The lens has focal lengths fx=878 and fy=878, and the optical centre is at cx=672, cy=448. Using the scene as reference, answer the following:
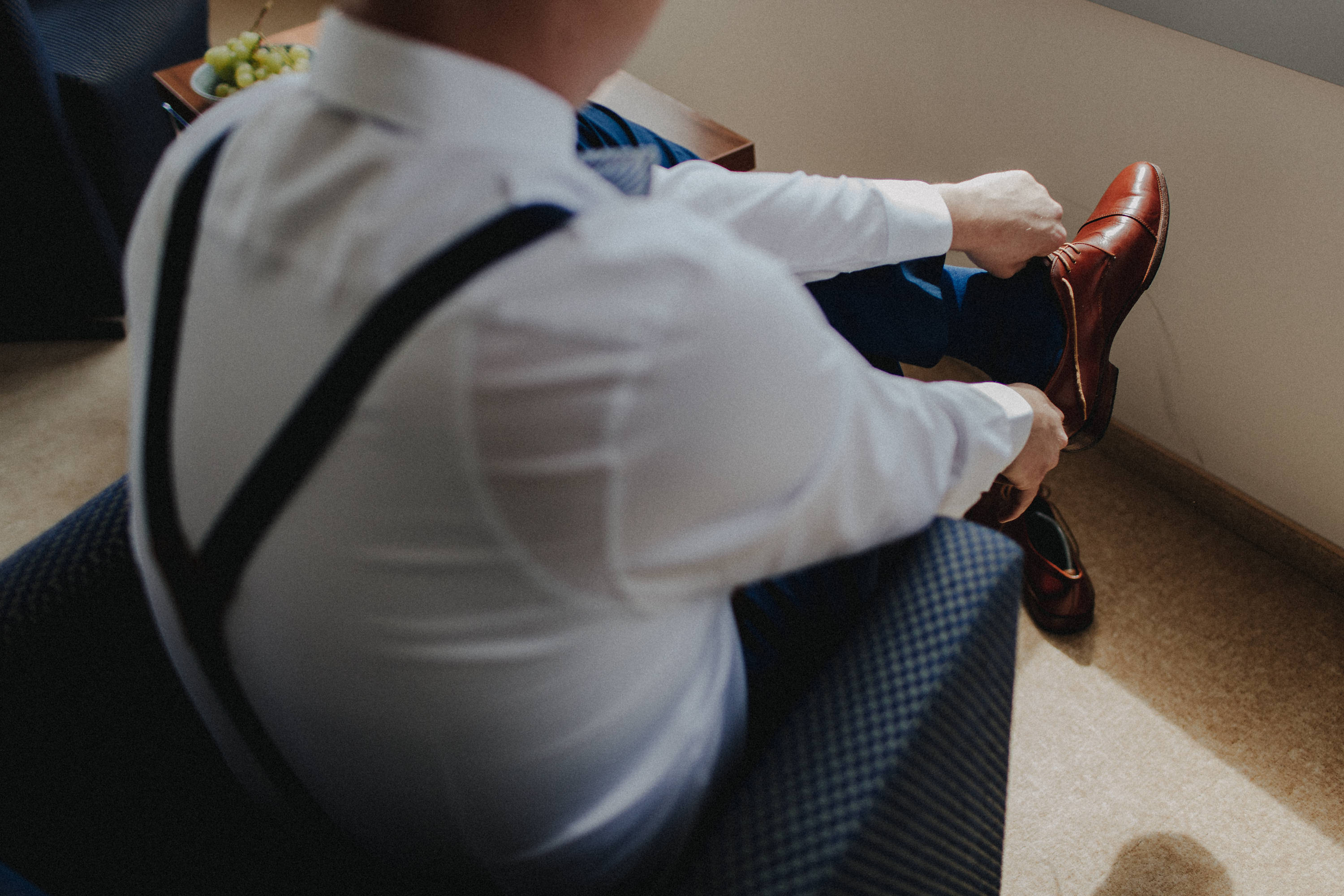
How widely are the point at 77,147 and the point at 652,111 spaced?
1.03 metres

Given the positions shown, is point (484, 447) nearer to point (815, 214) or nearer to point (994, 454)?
point (994, 454)

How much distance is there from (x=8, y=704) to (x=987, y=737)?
0.72 metres

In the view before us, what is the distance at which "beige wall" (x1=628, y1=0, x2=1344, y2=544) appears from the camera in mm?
1130

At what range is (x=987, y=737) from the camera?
68 centimetres

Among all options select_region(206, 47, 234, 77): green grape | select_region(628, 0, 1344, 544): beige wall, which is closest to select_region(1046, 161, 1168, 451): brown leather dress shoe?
select_region(628, 0, 1344, 544): beige wall

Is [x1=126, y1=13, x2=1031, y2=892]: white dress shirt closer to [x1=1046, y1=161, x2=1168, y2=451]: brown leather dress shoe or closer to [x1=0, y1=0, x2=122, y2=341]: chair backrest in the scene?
[x1=1046, y1=161, x2=1168, y2=451]: brown leather dress shoe

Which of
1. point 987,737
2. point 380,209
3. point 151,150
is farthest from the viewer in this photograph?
point 151,150

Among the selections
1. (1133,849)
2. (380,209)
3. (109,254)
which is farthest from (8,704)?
(109,254)

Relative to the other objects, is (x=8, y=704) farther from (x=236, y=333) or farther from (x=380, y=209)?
(x=380, y=209)

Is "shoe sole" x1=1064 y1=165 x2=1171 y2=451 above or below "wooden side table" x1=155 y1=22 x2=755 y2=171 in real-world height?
below

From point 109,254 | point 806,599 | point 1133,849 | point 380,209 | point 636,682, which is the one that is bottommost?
point 1133,849

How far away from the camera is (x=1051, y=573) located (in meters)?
1.26

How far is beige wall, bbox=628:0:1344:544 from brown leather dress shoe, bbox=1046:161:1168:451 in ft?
0.40

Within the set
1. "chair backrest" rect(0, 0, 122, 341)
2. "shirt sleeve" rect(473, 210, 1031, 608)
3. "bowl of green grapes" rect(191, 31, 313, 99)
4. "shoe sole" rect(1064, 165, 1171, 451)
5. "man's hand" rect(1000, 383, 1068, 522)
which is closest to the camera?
"shirt sleeve" rect(473, 210, 1031, 608)
